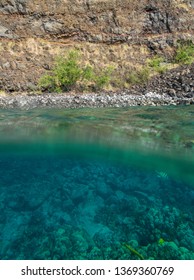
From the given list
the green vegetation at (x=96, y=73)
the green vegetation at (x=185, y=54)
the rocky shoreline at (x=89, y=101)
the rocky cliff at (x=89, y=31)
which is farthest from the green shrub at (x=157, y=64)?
the rocky shoreline at (x=89, y=101)

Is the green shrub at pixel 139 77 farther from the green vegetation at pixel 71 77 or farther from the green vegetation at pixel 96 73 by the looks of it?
the green vegetation at pixel 71 77

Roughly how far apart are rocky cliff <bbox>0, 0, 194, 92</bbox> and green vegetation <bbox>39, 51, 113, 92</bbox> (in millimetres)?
1307

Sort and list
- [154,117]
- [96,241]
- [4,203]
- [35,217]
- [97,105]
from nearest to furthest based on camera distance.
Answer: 1. [96,241]
2. [35,217]
3. [4,203]
4. [154,117]
5. [97,105]

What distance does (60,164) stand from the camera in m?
11.1

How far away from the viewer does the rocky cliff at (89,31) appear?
29.5 m

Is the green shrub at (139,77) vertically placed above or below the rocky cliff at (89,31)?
below

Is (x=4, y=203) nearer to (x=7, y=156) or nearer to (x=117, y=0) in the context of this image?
(x=7, y=156)

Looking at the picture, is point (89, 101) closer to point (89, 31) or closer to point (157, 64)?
point (157, 64)

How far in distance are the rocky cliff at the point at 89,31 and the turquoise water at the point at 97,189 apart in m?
15.2

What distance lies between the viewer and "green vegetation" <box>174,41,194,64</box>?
31953 mm

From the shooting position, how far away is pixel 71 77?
90.8 feet

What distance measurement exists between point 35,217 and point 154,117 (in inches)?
459

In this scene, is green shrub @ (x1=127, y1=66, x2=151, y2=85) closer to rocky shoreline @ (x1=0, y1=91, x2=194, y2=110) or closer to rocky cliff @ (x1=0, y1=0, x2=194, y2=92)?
rocky cliff @ (x1=0, y1=0, x2=194, y2=92)
